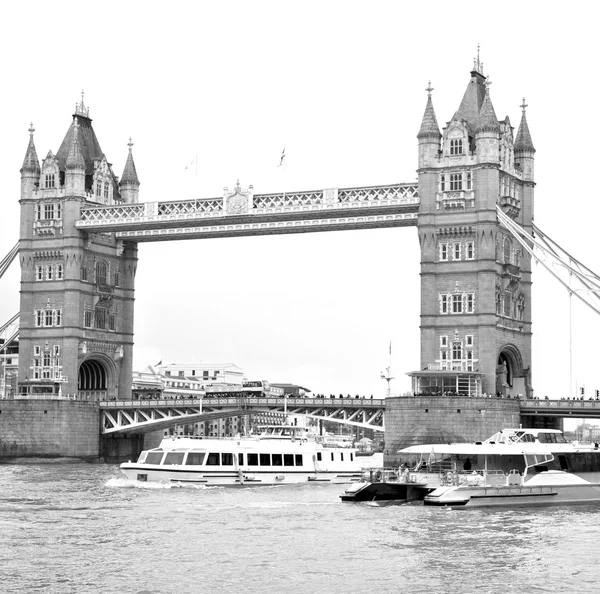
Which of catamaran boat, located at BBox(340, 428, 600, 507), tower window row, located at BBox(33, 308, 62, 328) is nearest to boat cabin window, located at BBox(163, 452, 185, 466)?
catamaran boat, located at BBox(340, 428, 600, 507)

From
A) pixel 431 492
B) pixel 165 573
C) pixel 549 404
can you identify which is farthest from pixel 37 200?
pixel 165 573

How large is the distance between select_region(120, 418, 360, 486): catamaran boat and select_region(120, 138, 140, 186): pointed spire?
50618 mm

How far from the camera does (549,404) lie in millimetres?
106062

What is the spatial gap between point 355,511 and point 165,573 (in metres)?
21.3

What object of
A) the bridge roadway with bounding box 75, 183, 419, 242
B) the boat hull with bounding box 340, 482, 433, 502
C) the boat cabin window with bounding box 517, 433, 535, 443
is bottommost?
the boat hull with bounding box 340, 482, 433, 502

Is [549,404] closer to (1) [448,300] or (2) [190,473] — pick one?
(1) [448,300]

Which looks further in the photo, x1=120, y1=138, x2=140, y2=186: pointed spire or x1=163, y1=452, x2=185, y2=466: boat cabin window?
x1=120, y1=138, x2=140, y2=186: pointed spire

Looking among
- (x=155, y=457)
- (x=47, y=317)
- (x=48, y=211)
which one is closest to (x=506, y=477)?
(x=155, y=457)

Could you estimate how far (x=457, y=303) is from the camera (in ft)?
362

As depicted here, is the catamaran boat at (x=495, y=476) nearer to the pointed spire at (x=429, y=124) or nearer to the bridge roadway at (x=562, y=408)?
the bridge roadway at (x=562, y=408)

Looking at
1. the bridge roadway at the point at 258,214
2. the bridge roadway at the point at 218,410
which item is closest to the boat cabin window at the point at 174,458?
the bridge roadway at the point at 218,410

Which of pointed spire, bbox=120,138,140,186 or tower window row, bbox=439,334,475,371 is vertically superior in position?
pointed spire, bbox=120,138,140,186

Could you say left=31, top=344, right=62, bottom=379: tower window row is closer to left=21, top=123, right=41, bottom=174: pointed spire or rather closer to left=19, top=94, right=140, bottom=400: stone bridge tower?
left=19, top=94, right=140, bottom=400: stone bridge tower

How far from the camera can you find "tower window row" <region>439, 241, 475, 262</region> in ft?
361
